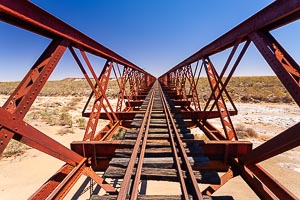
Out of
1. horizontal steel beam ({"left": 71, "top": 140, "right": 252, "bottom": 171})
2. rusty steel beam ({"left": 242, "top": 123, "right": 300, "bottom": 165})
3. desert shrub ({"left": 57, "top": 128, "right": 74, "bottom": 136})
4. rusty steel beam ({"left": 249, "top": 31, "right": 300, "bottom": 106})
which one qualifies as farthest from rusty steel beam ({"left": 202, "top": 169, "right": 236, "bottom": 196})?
desert shrub ({"left": 57, "top": 128, "right": 74, "bottom": 136})

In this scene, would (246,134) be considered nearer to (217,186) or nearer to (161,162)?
(217,186)

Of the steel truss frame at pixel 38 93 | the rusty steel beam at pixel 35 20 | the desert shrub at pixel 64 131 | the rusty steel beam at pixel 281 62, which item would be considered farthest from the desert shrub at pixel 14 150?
the rusty steel beam at pixel 281 62

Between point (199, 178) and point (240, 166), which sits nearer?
point (199, 178)

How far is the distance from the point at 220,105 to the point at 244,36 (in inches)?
99.5

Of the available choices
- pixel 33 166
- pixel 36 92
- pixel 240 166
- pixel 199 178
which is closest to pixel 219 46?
pixel 240 166

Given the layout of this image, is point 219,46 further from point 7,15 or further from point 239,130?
point 239,130

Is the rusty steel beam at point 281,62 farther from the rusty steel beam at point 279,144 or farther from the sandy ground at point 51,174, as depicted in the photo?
the sandy ground at point 51,174

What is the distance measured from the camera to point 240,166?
4.10m

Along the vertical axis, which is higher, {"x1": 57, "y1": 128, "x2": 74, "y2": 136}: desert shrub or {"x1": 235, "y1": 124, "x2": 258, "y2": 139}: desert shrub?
{"x1": 235, "y1": 124, "x2": 258, "y2": 139}: desert shrub

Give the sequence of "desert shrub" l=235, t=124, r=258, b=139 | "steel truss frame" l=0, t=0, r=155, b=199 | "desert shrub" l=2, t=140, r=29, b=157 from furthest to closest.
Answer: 1. "desert shrub" l=235, t=124, r=258, b=139
2. "desert shrub" l=2, t=140, r=29, b=157
3. "steel truss frame" l=0, t=0, r=155, b=199

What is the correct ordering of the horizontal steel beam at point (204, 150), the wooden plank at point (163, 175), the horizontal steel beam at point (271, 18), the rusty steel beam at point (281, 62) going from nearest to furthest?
1. the rusty steel beam at point (281, 62)
2. the horizontal steel beam at point (271, 18)
3. the wooden plank at point (163, 175)
4. the horizontal steel beam at point (204, 150)

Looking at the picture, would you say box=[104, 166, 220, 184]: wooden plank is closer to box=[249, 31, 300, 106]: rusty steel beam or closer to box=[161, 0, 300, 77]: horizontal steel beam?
box=[249, 31, 300, 106]: rusty steel beam

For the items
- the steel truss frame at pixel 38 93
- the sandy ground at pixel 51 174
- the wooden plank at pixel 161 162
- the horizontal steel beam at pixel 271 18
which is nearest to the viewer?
the steel truss frame at pixel 38 93

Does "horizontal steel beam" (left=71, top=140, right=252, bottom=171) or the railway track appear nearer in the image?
the railway track
